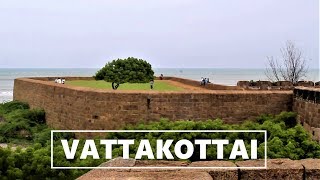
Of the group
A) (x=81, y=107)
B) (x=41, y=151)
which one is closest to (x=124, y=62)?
(x=81, y=107)

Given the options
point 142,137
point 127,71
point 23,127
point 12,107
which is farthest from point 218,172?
point 127,71

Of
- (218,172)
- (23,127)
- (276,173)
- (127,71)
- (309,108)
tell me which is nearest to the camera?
(218,172)

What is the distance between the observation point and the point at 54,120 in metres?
19.8

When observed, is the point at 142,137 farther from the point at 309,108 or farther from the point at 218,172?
the point at 218,172

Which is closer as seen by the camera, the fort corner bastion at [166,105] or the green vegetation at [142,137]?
the green vegetation at [142,137]

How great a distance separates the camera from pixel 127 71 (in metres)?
31.2

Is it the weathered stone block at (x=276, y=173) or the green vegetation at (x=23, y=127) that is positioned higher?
the weathered stone block at (x=276, y=173)

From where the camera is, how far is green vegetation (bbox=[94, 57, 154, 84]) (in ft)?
102

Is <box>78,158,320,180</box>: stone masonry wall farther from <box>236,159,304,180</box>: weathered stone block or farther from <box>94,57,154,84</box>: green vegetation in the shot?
<box>94,57,154,84</box>: green vegetation

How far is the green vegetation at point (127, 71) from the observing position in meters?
31.1

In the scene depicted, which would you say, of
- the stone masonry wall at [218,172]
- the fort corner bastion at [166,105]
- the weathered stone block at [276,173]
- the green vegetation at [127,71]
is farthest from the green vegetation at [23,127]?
the weathered stone block at [276,173]

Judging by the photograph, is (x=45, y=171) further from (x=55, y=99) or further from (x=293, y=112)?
(x=55, y=99)

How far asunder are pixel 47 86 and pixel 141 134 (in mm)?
8731

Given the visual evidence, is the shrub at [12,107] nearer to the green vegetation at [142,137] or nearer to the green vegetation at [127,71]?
the green vegetation at [142,137]
